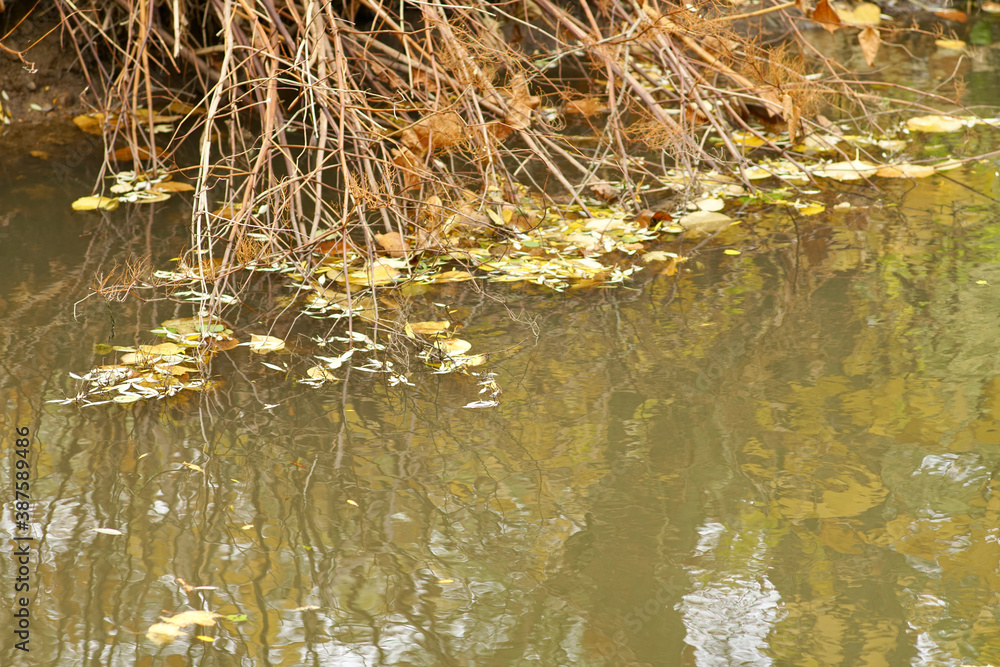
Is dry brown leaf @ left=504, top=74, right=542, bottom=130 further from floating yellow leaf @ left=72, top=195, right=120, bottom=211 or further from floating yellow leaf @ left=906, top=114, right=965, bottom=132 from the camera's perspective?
floating yellow leaf @ left=906, top=114, right=965, bottom=132

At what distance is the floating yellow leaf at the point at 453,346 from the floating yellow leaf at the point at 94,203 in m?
1.56

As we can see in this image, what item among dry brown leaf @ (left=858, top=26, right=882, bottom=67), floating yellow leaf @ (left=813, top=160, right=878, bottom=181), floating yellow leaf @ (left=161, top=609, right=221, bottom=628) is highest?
dry brown leaf @ (left=858, top=26, right=882, bottom=67)

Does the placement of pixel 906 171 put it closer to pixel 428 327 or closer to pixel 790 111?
pixel 790 111

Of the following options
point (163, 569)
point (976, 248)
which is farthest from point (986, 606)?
point (976, 248)

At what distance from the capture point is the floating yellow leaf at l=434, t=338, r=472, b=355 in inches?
92.1

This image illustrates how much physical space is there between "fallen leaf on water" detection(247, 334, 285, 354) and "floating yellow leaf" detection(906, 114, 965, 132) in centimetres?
276

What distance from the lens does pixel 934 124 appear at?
399 centimetres

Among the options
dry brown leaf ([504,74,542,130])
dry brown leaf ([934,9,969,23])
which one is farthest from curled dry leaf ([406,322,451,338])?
dry brown leaf ([934,9,969,23])

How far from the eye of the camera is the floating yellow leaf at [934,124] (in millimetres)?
3939

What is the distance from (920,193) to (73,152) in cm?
309

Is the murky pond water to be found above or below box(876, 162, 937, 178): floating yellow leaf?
above

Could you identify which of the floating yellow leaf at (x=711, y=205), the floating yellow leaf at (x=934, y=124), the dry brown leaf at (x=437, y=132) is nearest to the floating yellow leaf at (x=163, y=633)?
the dry brown leaf at (x=437, y=132)

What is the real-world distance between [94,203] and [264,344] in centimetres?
132

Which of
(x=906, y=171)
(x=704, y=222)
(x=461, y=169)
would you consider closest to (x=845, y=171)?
(x=906, y=171)
